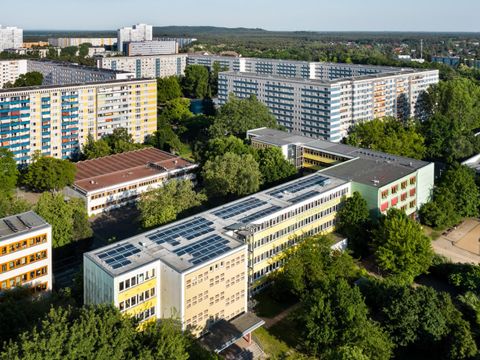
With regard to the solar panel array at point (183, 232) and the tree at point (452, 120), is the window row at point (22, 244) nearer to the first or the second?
the solar panel array at point (183, 232)

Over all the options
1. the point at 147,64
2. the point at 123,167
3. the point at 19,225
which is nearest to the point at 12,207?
the point at 19,225

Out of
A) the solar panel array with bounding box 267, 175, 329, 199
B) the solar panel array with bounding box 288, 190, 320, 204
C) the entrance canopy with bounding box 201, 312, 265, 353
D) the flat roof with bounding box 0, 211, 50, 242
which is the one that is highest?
the solar panel array with bounding box 267, 175, 329, 199

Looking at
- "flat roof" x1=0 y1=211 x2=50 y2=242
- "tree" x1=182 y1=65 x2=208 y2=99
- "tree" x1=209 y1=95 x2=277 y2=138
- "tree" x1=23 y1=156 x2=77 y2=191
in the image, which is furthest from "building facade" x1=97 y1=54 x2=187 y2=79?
"flat roof" x1=0 y1=211 x2=50 y2=242

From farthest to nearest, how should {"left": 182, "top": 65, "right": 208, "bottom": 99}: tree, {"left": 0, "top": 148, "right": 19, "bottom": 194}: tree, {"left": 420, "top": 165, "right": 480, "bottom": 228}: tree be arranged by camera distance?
{"left": 182, "top": 65, "right": 208, "bottom": 99}: tree < {"left": 0, "top": 148, "right": 19, "bottom": 194}: tree < {"left": 420, "top": 165, "right": 480, "bottom": 228}: tree

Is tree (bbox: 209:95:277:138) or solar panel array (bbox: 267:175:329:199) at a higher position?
tree (bbox: 209:95:277:138)

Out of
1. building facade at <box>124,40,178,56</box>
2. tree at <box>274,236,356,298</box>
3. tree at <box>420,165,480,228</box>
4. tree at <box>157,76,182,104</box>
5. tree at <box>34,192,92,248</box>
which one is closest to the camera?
tree at <box>274,236,356,298</box>

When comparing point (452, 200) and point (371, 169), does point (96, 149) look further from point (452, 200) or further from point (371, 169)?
point (452, 200)

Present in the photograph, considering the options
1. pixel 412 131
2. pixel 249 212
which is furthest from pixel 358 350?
pixel 412 131

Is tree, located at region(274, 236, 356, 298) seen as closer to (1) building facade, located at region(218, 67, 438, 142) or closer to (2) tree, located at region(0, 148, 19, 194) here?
(2) tree, located at region(0, 148, 19, 194)
